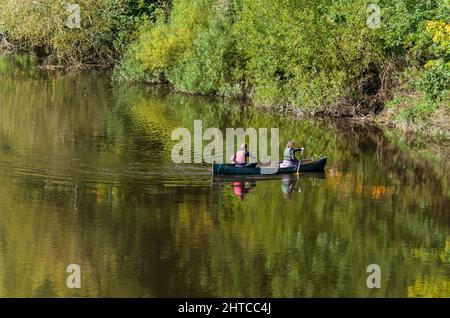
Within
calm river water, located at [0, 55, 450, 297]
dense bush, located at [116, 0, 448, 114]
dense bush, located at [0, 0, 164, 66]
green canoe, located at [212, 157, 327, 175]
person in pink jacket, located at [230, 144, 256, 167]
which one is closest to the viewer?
calm river water, located at [0, 55, 450, 297]

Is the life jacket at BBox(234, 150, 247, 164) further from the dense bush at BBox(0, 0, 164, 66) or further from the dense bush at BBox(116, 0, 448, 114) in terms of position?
the dense bush at BBox(0, 0, 164, 66)

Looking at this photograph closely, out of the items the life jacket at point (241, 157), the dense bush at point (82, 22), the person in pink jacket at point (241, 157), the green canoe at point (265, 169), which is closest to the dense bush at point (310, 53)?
the green canoe at point (265, 169)

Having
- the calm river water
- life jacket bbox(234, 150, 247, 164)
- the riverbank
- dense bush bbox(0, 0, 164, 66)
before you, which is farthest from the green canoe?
dense bush bbox(0, 0, 164, 66)

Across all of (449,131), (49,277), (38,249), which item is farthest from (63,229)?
(449,131)

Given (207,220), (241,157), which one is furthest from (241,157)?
(207,220)

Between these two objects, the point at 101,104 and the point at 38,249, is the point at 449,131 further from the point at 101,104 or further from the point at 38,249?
the point at 38,249

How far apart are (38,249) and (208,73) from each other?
118 feet

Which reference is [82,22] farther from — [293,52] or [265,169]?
[265,169]

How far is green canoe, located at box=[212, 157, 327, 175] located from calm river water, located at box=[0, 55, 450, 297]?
0.34m

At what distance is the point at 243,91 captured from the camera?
57.5 metres

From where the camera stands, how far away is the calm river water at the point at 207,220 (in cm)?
2077

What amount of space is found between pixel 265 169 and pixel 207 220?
22.5 ft

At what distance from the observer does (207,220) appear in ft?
84.7

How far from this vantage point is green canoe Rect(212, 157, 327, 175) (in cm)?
3141
